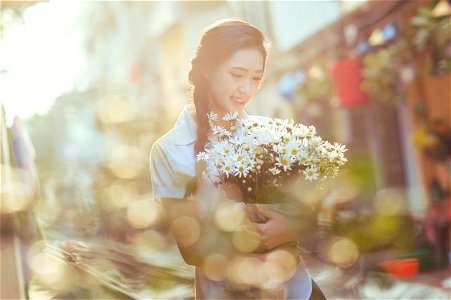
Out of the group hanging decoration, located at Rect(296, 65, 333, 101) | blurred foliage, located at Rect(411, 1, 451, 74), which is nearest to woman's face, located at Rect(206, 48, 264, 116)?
blurred foliage, located at Rect(411, 1, 451, 74)

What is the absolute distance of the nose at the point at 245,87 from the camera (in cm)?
242

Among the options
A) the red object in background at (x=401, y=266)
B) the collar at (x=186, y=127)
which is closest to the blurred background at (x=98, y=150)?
the collar at (x=186, y=127)

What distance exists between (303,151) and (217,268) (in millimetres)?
502

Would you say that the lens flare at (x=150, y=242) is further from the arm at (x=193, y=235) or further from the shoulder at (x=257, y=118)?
the shoulder at (x=257, y=118)

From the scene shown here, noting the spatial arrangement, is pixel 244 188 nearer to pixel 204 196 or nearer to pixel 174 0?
pixel 204 196

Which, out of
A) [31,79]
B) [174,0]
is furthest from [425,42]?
[31,79]

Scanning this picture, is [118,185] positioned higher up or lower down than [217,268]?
higher up

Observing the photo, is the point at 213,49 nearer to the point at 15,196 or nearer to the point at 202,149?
the point at 202,149

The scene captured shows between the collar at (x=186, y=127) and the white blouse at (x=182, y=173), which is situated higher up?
the collar at (x=186, y=127)

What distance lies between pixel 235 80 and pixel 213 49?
0.41 feet

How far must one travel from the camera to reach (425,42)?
7.75 meters

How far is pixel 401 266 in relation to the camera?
5789 mm

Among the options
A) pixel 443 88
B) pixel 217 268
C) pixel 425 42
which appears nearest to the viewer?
pixel 217 268

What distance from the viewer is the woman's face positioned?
7.88 feet
